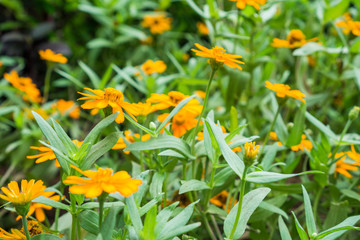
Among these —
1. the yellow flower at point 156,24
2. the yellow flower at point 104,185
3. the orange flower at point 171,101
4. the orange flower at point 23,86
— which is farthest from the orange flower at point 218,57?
the yellow flower at point 156,24

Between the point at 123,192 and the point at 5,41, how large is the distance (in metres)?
1.46

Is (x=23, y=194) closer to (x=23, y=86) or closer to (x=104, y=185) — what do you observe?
(x=104, y=185)

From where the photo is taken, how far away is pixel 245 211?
573 millimetres

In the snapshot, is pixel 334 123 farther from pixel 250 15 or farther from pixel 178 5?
pixel 178 5

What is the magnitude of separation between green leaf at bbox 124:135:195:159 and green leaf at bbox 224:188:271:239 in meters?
0.11

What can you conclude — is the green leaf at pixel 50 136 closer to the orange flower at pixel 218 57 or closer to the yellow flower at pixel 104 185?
the yellow flower at pixel 104 185

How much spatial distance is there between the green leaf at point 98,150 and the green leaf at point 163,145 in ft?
0.09

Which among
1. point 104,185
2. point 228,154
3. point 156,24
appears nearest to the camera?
point 104,185

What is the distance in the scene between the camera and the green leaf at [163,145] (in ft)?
1.91

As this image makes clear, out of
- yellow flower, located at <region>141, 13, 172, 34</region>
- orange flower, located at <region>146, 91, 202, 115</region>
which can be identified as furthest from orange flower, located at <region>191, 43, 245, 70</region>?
yellow flower, located at <region>141, 13, 172, 34</region>

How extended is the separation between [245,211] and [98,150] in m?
0.24

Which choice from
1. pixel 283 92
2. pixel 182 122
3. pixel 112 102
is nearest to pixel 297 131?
pixel 283 92

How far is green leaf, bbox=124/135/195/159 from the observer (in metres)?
0.58

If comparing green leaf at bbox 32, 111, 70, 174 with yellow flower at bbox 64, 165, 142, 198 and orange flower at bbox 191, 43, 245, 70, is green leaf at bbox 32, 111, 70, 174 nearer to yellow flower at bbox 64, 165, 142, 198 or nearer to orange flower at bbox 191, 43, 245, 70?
Result: yellow flower at bbox 64, 165, 142, 198
